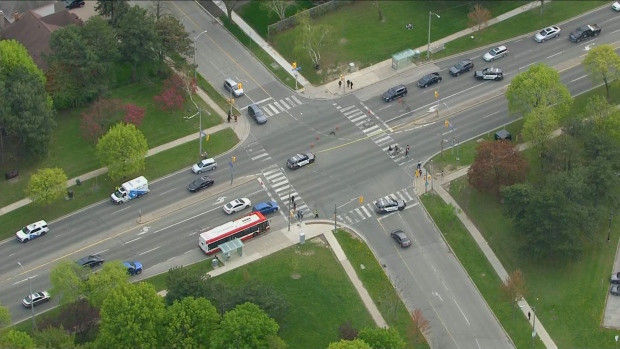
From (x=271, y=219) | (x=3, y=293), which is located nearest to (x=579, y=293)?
(x=271, y=219)

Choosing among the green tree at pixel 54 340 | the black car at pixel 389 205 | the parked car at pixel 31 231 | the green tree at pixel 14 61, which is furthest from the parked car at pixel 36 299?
the black car at pixel 389 205

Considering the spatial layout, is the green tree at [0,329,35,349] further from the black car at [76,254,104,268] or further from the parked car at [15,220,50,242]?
the parked car at [15,220,50,242]

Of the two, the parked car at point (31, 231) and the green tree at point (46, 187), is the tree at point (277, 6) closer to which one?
the green tree at point (46, 187)

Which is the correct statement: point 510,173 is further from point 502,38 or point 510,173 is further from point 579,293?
point 502,38

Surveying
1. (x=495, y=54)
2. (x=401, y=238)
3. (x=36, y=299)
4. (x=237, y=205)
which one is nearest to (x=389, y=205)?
Result: (x=401, y=238)

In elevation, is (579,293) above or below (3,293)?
below

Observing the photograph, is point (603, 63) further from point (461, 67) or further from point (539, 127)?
point (461, 67)
